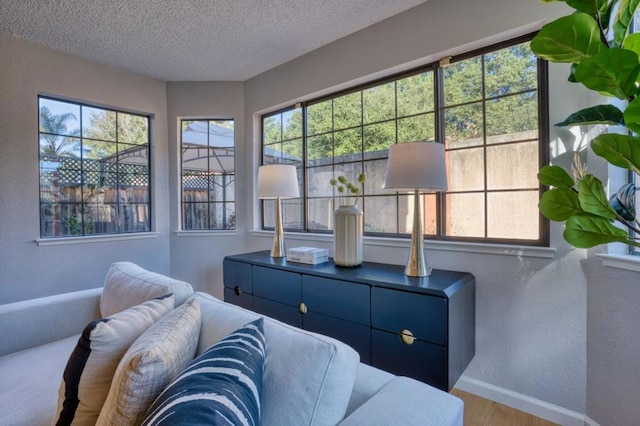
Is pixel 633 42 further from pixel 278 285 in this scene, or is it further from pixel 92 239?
pixel 92 239

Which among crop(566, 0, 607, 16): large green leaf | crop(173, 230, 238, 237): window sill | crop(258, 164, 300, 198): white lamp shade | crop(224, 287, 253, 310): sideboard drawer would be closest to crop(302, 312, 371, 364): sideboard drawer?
crop(224, 287, 253, 310): sideboard drawer

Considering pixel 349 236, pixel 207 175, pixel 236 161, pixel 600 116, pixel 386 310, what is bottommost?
pixel 386 310

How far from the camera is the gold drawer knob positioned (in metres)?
1.53

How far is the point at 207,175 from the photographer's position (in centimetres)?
337

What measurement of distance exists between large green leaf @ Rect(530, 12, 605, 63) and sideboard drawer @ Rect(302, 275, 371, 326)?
125 cm

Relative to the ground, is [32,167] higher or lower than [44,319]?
higher

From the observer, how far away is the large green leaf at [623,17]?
858mm

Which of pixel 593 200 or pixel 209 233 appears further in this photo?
pixel 209 233

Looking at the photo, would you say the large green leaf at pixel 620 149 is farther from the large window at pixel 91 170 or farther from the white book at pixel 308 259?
the large window at pixel 91 170

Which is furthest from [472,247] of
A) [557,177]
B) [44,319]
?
[44,319]

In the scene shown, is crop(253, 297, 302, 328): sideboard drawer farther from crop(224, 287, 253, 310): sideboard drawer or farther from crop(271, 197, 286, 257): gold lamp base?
crop(271, 197, 286, 257): gold lamp base

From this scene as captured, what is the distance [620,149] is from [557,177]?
0.26 meters

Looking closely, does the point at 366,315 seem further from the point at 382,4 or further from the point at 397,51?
the point at 382,4

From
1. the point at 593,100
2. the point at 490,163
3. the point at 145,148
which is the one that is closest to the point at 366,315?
the point at 490,163
